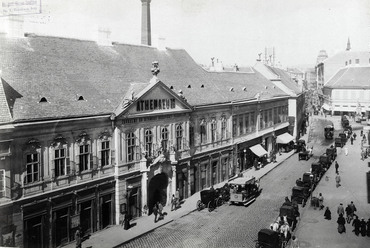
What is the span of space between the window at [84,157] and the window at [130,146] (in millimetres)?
3348

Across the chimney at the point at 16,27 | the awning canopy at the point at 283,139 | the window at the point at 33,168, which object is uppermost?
the chimney at the point at 16,27

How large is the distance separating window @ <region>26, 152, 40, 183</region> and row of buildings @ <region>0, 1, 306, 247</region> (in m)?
0.05

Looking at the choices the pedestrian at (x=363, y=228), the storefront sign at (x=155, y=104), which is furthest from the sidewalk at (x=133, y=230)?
the pedestrian at (x=363, y=228)

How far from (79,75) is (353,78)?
60.8 metres

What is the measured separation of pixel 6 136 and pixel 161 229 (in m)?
11.5

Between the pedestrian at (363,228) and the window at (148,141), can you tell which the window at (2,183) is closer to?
the window at (148,141)

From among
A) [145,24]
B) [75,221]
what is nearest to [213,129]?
[145,24]

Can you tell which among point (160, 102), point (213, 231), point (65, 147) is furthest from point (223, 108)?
point (65, 147)

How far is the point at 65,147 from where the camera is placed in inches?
891

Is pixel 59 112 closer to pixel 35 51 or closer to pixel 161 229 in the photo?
pixel 35 51

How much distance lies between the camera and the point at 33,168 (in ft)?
68.6

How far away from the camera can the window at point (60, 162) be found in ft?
72.8

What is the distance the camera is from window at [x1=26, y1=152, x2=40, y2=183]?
20641 millimetres

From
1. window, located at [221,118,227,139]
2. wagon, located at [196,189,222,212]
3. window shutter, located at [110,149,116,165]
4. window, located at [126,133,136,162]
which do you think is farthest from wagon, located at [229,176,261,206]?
window shutter, located at [110,149,116,165]
